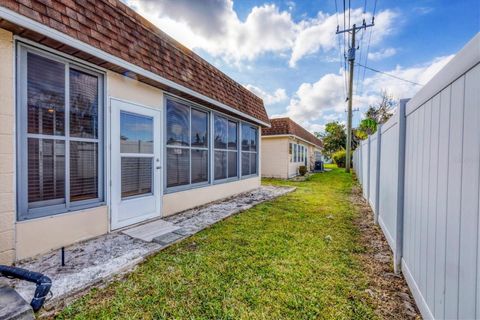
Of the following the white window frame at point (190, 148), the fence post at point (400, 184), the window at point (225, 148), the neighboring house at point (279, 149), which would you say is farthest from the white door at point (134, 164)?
the neighboring house at point (279, 149)

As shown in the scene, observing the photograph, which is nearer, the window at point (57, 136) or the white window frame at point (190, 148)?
the window at point (57, 136)

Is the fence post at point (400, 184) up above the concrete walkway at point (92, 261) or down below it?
above

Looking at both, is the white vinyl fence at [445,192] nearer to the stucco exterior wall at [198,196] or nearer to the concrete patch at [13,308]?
the concrete patch at [13,308]

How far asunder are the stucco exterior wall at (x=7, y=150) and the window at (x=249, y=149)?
5971mm

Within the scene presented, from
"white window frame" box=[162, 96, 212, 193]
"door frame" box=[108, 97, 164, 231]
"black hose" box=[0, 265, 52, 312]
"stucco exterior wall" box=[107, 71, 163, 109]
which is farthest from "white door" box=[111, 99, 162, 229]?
"black hose" box=[0, 265, 52, 312]

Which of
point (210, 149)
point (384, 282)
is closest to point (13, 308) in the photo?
point (384, 282)

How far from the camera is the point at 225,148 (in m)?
6.79

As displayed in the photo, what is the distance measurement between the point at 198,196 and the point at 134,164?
202cm

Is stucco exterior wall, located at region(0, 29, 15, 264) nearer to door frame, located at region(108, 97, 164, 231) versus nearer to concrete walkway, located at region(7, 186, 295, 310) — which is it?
concrete walkway, located at region(7, 186, 295, 310)

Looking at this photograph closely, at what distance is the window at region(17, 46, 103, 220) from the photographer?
2.65 meters

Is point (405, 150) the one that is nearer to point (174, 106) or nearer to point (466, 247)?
point (466, 247)

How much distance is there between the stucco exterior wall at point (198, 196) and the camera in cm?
474

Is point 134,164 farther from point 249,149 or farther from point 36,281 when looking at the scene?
point 249,149

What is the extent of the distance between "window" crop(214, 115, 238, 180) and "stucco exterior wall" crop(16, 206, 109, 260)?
133 inches
